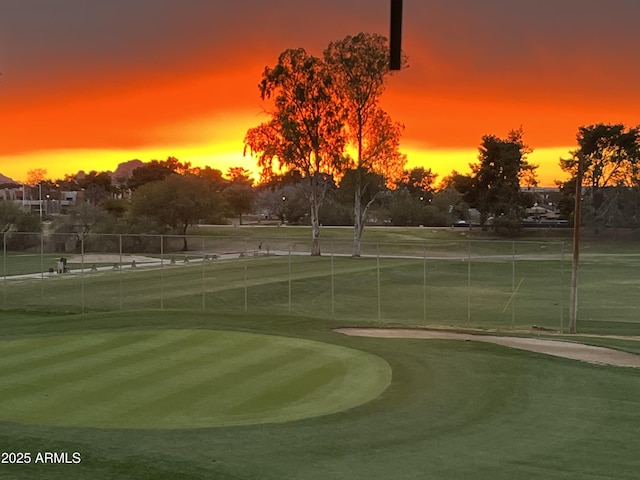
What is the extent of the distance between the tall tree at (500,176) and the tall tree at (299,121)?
41.0 meters

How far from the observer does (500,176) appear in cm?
10069

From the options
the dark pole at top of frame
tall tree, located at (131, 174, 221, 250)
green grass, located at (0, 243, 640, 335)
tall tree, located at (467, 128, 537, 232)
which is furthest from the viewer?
tall tree, located at (467, 128, 537, 232)

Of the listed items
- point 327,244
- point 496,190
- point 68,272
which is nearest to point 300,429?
point 68,272

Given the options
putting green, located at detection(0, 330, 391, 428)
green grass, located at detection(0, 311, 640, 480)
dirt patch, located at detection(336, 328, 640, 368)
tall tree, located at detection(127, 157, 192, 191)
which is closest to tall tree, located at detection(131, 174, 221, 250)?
tall tree, located at detection(127, 157, 192, 191)

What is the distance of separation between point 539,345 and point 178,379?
35.7 ft

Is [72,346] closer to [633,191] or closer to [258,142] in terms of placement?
[258,142]

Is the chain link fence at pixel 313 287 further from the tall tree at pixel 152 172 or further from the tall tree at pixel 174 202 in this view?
the tall tree at pixel 152 172

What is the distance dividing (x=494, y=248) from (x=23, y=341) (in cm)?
7262

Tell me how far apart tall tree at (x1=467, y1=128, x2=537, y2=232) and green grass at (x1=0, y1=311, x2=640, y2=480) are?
276 ft

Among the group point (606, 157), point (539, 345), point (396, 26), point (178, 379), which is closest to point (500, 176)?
point (606, 157)

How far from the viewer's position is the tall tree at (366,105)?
61312mm

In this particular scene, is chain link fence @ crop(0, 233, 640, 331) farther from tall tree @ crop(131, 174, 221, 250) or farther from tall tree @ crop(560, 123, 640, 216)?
tall tree @ crop(560, 123, 640, 216)

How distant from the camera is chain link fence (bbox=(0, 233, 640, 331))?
112 ft

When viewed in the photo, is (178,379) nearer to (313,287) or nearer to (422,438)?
(422,438)
